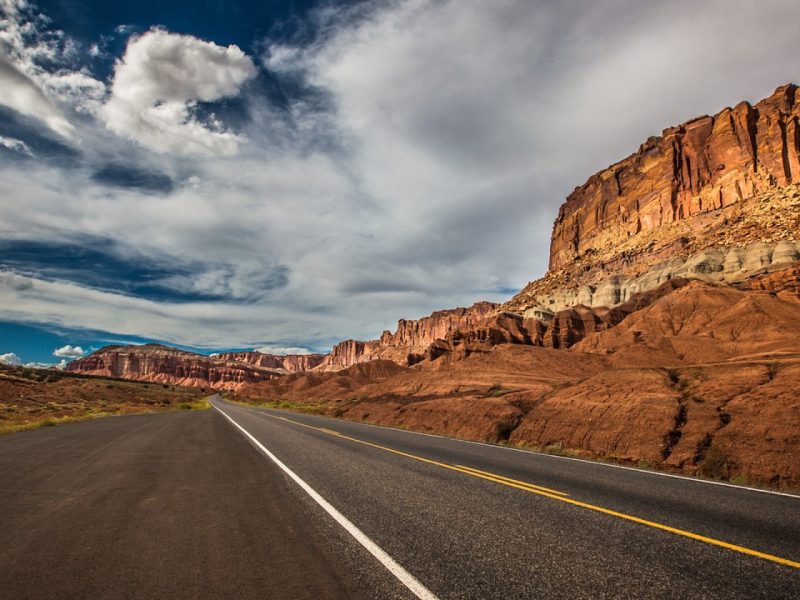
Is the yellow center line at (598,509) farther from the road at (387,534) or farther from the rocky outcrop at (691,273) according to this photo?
the rocky outcrop at (691,273)

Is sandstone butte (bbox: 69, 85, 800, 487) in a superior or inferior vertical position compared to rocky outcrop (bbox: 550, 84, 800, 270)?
inferior

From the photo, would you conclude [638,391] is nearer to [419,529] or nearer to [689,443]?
[689,443]

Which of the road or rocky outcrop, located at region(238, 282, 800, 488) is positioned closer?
the road

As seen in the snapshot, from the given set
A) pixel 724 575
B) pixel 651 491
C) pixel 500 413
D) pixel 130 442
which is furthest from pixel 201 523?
pixel 500 413

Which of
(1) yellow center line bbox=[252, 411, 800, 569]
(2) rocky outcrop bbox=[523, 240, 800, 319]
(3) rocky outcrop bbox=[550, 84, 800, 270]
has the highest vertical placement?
(3) rocky outcrop bbox=[550, 84, 800, 270]

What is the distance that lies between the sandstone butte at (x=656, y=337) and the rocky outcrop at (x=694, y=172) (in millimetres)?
429

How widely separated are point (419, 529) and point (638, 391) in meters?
16.9

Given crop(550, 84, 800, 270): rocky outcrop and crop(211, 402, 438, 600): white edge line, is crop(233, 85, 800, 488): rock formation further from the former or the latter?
crop(211, 402, 438, 600): white edge line

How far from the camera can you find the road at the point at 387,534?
Answer: 4.10 m

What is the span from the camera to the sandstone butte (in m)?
14.3

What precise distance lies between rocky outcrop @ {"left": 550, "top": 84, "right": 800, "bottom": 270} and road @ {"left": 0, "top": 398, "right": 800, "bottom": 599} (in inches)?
5131

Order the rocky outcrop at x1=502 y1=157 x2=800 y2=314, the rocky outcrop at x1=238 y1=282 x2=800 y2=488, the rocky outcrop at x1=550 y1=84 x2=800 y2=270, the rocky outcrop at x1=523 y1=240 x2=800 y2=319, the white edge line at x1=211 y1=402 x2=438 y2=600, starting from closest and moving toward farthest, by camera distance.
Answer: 1. the white edge line at x1=211 y1=402 x2=438 y2=600
2. the rocky outcrop at x1=238 y1=282 x2=800 y2=488
3. the rocky outcrop at x1=523 y1=240 x2=800 y2=319
4. the rocky outcrop at x1=502 y1=157 x2=800 y2=314
5. the rocky outcrop at x1=550 y1=84 x2=800 y2=270

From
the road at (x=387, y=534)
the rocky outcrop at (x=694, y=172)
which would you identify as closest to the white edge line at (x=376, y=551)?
the road at (x=387, y=534)

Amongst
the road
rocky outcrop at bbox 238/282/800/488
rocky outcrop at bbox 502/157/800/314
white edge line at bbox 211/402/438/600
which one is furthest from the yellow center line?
rocky outcrop at bbox 502/157/800/314
